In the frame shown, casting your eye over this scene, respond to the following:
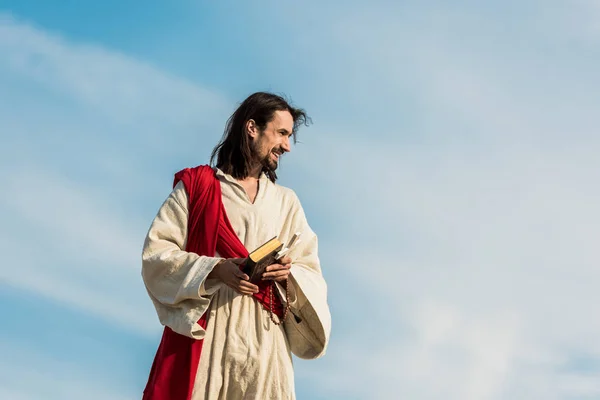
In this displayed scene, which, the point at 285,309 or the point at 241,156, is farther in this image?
the point at 241,156

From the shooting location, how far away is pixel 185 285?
6930mm

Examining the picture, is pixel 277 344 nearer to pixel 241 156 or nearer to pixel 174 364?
pixel 174 364

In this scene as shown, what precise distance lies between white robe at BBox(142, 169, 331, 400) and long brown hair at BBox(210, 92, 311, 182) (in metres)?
0.17

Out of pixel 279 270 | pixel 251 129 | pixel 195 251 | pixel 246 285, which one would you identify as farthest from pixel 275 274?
pixel 251 129

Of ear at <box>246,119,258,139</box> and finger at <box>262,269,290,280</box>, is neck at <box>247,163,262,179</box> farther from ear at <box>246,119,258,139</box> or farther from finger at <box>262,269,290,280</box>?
finger at <box>262,269,290,280</box>

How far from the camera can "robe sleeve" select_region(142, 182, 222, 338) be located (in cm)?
694

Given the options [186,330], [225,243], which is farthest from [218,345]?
[225,243]

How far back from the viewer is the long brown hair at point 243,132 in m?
7.79

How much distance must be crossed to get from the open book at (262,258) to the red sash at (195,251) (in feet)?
0.95

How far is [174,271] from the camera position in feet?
23.2

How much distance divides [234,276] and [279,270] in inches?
12.8

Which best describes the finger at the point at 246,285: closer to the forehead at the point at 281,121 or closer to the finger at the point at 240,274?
the finger at the point at 240,274

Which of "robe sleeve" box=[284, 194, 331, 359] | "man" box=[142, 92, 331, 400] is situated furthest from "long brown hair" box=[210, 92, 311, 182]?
"robe sleeve" box=[284, 194, 331, 359]

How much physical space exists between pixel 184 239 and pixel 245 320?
723mm
